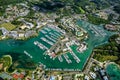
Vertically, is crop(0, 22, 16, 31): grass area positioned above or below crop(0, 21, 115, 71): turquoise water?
above

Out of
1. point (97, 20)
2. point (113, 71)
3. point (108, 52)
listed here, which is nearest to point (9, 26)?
point (108, 52)

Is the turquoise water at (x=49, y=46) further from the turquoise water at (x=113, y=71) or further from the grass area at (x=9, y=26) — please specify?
the grass area at (x=9, y=26)

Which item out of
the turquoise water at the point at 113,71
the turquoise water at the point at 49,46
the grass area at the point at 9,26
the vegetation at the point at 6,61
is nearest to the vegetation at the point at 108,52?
the turquoise water at the point at 113,71

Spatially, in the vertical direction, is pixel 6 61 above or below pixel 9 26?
above

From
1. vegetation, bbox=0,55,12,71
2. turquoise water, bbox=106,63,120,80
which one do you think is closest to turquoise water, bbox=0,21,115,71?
vegetation, bbox=0,55,12,71

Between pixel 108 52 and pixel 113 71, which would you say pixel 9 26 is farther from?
pixel 113 71

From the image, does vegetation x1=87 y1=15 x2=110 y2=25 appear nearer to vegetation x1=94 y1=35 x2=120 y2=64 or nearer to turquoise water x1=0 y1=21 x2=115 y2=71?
turquoise water x1=0 y1=21 x2=115 y2=71
